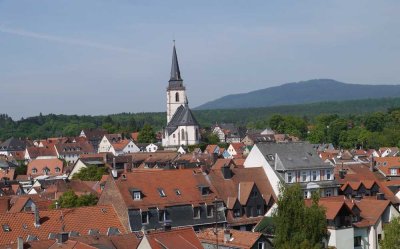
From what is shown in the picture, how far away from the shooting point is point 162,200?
5019 cm

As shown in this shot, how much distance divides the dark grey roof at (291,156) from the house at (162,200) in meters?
8.14

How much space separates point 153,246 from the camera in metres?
36.8

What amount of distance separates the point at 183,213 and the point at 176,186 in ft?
9.67

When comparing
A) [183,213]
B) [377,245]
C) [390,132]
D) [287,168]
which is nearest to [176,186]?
[183,213]

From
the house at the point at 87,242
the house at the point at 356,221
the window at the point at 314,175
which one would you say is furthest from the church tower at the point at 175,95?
the house at the point at 87,242

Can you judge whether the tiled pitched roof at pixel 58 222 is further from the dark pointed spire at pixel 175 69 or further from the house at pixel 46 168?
the dark pointed spire at pixel 175 69

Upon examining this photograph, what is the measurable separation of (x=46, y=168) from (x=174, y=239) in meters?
79.2

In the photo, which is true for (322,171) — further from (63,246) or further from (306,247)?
(63,246)

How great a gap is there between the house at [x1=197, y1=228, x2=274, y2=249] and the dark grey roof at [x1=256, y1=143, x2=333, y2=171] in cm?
1759

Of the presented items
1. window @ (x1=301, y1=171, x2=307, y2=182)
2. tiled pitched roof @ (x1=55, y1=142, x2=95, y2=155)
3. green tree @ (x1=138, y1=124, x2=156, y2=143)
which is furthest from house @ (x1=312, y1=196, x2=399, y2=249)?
green tree @ (x1=138, y1=124, x2=156, y2=143)

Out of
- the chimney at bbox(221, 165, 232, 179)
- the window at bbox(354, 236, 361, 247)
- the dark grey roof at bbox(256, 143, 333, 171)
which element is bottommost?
the window at bbox(354, 236, 361, 247)

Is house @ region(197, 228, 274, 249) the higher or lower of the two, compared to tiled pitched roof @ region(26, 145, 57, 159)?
lower

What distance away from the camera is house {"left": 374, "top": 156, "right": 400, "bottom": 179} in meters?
85.8

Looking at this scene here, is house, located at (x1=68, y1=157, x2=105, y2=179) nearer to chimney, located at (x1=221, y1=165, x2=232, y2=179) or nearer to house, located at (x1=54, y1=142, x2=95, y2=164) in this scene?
house, located at (x1=54, y1=142, x2=95, y2=164)
